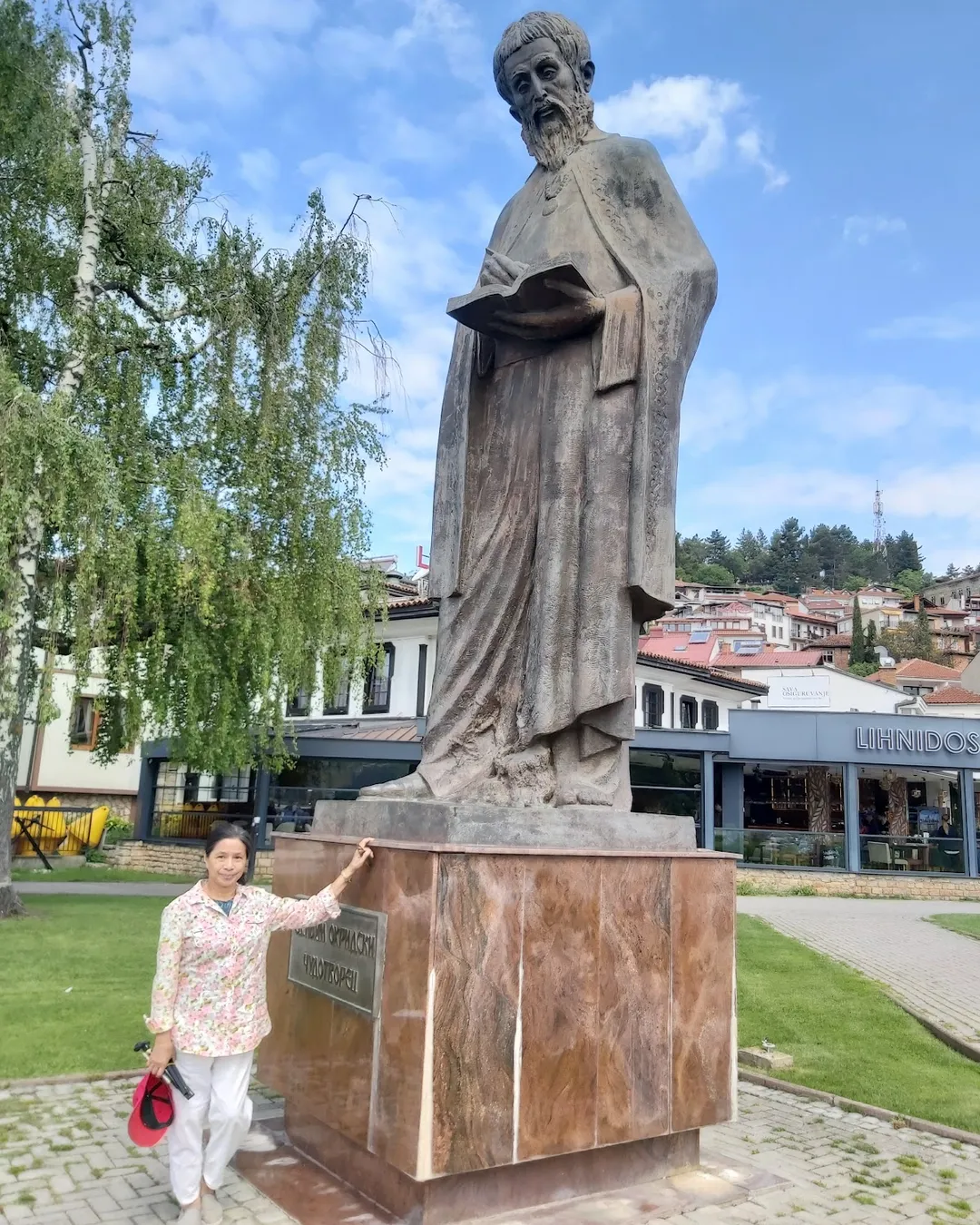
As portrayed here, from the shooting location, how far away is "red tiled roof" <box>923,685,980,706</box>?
38.4 m

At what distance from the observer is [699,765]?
26453 mm

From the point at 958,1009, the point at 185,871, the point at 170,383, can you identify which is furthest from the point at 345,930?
the point at 185,871

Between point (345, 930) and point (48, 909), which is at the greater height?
point (345, 930)

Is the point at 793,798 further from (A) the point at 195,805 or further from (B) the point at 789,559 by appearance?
(B) the point at 789,559

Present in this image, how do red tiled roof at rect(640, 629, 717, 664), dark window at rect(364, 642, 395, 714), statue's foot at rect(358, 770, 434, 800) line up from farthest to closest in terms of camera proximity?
red tiled roof at rect(640, 629, 717, 664), dark window at rect(364, 642, 395, 714), statue's foot at rect(358, 770, 434, 800)

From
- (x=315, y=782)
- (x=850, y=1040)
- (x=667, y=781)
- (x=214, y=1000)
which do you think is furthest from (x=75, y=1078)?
(x=667, y=781)

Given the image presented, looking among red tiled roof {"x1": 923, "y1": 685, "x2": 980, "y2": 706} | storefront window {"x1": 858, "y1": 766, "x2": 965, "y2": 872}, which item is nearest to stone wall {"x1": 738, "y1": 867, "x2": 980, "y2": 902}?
storefront window {"x1": 858, "y1": 766, "x2": 965, "y2": 872}

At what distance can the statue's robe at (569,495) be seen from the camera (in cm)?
395

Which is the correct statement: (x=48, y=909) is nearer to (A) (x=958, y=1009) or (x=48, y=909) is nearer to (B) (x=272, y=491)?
(B) (x=272, y=491)

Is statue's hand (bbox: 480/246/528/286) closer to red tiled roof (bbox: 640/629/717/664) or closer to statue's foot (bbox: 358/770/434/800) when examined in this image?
statue's foot (bbox: 358/770/434/800)

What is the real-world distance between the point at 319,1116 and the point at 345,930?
0.67m

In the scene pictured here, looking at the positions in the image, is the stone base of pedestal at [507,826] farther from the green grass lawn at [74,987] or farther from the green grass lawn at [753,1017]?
the green grass lawn at [74,987]

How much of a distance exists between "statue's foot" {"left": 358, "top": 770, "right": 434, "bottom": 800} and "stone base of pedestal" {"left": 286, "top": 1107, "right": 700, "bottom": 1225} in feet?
3.93

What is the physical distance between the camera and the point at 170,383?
1462 centimetres
